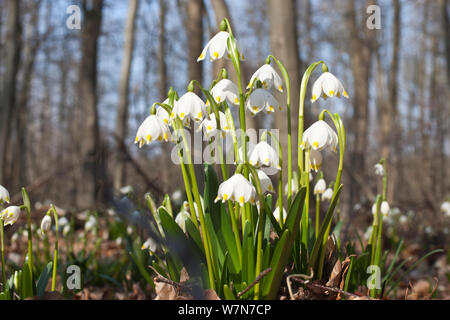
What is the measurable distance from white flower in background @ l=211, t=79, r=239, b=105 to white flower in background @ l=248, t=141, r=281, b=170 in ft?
0.59

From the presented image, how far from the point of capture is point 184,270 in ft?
4.77

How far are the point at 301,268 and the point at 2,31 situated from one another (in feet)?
46.7

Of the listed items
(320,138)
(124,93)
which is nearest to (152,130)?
(320,138)

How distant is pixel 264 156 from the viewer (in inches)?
51.9

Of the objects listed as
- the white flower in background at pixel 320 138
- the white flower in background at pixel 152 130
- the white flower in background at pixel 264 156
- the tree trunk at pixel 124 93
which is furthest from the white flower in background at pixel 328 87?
the tree trunk at pixel 124 93

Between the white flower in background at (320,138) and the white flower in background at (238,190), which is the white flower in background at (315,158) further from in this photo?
the white flower in background at (238,190)

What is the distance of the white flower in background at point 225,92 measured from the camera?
1.38 m

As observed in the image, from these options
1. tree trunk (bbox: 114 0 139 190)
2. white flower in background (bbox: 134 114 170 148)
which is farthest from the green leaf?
tree trunk (bbox: 114 0 139 190)

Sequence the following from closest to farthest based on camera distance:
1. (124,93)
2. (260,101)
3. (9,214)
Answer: (260,101)
(9,214)
(124,93)

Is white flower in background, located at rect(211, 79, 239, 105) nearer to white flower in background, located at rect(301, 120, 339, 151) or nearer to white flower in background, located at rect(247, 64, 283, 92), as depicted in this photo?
white flower in background, located at rect(247, 64, 283, 92)

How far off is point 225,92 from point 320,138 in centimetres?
35

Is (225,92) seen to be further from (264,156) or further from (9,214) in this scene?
(9,214)
